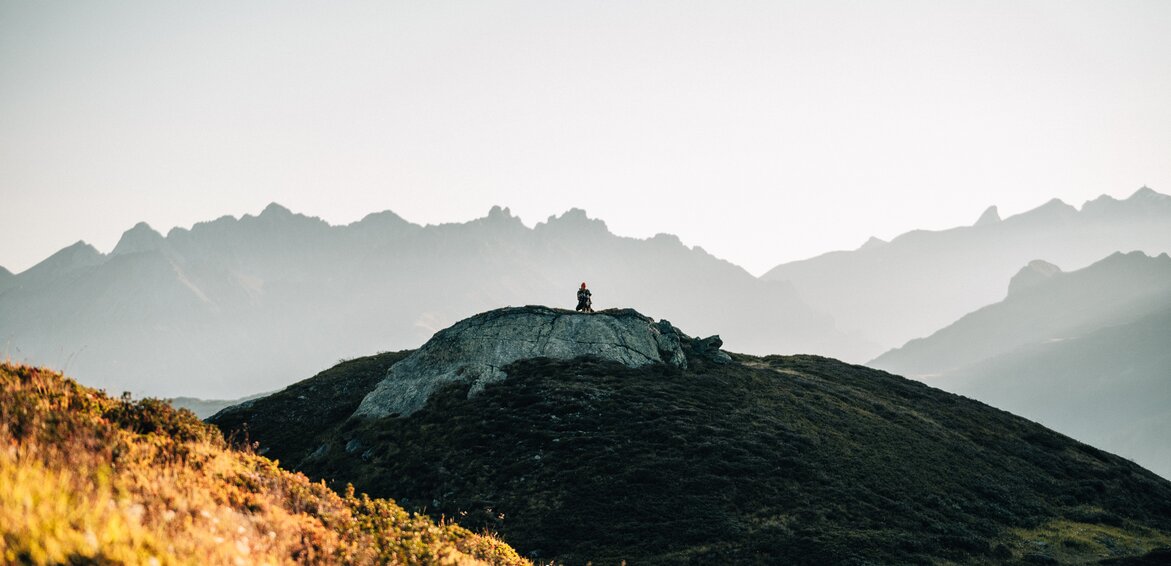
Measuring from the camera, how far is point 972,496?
33062 mm

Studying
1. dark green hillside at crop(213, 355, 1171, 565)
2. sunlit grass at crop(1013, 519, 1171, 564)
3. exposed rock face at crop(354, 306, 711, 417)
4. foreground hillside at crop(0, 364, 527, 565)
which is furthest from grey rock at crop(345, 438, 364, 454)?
sunlit grass at crop(1013, 519, 1171, 564)

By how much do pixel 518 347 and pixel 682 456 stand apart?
781 inches

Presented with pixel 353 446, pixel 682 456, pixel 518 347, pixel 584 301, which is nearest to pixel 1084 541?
pixel 682 456

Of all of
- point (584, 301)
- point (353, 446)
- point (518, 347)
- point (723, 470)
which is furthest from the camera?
point (584, 301)

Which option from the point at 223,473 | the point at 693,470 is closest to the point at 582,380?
the point at 693,470

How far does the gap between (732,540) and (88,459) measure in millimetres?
23459

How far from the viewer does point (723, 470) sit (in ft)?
104

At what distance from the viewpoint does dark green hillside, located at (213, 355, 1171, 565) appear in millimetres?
26188

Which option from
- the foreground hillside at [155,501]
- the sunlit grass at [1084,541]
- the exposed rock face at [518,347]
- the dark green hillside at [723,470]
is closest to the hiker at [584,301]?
the exposed rock face at [518,347]

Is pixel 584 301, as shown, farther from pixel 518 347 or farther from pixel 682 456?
pixel 682 456

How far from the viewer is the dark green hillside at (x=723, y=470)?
85.9 feet

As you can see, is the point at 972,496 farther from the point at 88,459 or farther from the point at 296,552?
the point at 88,459

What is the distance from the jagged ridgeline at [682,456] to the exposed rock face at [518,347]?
175 mm

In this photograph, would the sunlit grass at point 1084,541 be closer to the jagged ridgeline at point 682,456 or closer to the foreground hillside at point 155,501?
the jagged ridgeline at point 682,456
